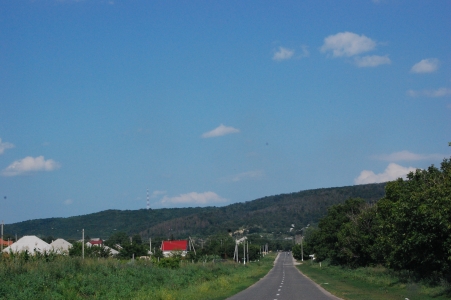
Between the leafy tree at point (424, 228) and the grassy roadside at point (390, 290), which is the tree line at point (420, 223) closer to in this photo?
the leafy tree at point (424, 228)

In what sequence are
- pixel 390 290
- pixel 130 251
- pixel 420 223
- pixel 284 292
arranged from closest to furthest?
pixel 420 223 < pixel 284 292 < pixel 390 290 < pixel 130 251

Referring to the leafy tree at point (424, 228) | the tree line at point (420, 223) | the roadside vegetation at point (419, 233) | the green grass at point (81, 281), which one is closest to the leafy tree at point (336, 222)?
the roadside vegetation at point (419, 233)

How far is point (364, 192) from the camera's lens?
181500 millimetres

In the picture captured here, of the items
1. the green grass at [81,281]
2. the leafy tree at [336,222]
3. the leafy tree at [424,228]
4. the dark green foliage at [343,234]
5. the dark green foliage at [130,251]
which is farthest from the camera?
the dark green foliage at [130,251]

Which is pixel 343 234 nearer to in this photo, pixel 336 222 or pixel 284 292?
pixel 336 222

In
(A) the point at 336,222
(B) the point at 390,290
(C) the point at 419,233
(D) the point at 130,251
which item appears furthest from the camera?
(D) the point at 130,251

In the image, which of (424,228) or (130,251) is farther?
(130,251)

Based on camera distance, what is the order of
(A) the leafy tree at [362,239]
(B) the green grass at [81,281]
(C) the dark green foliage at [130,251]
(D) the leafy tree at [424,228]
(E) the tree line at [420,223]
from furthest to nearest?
(C) the dark green foliage at [130,251] < (A) the leafy tree at [362,239] < (E) the tree line at [420,223] < (D) the leafy tree at [424,228] < (B) the green grass at [81,281]

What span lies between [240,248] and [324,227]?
4085cm

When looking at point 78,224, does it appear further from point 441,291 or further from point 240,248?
point 441,291

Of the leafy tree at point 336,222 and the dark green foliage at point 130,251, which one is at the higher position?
the leafy tree at point 336,222

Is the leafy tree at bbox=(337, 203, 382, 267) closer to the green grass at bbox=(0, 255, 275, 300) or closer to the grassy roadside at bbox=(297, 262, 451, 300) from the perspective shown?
the grassy roadside at bbox=(297, 262, 451, 300)

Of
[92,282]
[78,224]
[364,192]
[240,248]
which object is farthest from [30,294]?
[364,192]

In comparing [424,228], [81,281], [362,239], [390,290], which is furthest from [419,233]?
[362,239]
